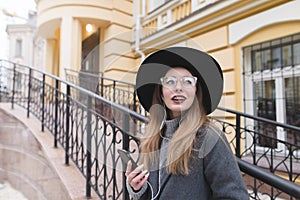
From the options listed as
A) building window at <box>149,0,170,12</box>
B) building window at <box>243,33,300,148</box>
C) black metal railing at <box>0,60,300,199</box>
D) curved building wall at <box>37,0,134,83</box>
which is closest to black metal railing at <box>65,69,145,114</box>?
black metal railing at <box>0,60,300,199</box>

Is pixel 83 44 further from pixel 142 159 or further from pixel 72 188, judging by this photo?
pixel 142 159

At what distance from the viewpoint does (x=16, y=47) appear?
54.0 feet

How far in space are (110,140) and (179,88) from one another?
49.7 inches

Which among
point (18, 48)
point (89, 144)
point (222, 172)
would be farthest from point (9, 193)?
point (18, 48)

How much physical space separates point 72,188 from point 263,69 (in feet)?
9.49

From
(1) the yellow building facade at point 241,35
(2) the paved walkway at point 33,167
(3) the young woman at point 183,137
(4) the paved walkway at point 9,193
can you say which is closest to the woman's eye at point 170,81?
(3) the young woman at point 183,137

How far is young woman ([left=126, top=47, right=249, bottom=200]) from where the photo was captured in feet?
2.51

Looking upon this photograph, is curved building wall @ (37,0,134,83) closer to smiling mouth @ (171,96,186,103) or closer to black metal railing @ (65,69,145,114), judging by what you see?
black metal railing @ (65,69,145,114)

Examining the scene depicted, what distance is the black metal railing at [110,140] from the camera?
1375 millimetres

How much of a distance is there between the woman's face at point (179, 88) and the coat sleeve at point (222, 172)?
142 mm

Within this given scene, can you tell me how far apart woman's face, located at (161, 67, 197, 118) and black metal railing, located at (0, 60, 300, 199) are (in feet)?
0.68

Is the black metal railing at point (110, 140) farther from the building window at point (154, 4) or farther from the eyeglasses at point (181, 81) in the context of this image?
the building window at point (154, 4)

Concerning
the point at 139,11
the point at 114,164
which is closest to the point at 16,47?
the point at 139,11

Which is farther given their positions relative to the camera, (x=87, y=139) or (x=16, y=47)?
(x=16, y=47)
